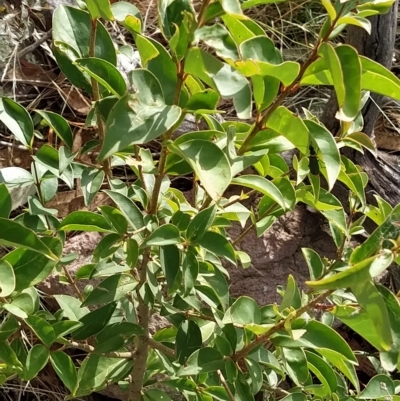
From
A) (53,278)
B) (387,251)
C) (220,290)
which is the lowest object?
(53,278)

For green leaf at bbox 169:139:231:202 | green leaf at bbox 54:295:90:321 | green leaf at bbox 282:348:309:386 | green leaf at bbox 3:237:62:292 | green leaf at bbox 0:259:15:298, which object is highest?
green leaf at bbox 169:139:231:202

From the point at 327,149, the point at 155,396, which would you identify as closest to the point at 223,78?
the point at 327,149

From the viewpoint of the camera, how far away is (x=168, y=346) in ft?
3.84

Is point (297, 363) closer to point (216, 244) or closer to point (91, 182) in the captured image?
point (216, 244)

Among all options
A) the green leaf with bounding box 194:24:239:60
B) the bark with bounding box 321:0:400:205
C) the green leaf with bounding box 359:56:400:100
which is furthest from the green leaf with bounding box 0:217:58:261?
the bark with bounding box 321:0:400:205

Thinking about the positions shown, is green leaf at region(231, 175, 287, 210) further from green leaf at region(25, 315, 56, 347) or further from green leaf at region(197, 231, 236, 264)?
green leaf at region(25, 315, 56, 347)

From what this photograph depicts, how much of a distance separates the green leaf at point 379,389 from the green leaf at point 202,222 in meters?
0.44

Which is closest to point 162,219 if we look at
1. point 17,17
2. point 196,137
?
point 196,137

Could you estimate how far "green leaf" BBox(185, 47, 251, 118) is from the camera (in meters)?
0.63

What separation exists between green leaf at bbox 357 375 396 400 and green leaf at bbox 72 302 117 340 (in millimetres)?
464

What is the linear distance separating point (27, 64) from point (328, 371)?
5.20 feet

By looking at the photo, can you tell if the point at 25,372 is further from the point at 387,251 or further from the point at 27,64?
the point at 27,64

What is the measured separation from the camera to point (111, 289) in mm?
980

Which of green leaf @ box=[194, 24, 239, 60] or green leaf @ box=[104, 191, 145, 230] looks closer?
green leaf @ box=[194, 24, 239, 60]
